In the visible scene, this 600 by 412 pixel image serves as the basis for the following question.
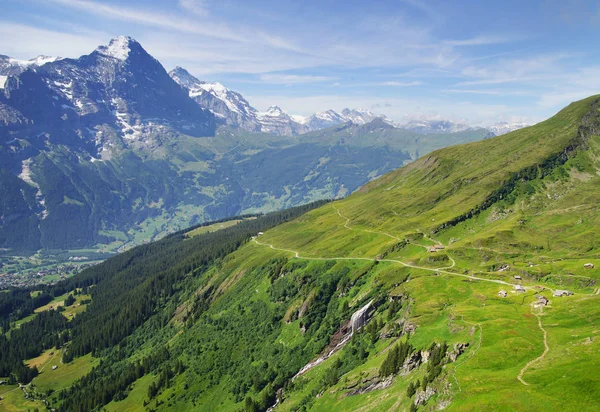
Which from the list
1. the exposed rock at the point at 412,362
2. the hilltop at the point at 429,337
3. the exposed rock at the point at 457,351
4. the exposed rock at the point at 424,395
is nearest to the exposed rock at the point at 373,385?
the hilltop at the point at 429,337

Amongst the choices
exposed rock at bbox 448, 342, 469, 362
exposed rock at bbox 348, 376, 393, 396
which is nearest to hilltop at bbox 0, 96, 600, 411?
exposed rock at bbox 448, 342, 469, 362

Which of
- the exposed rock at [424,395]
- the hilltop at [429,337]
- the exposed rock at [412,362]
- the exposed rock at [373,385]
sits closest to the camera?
the hilltop at [429,337]

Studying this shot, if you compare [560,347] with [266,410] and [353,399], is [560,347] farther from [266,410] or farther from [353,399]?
[266,410]

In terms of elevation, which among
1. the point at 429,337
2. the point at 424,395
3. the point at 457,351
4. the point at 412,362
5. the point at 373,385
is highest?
the point at 457,351

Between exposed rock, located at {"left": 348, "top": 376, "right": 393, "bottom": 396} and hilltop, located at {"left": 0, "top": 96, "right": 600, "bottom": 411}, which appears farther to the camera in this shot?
exposed rock, located at {"left": 348, "top": 376, "right": 393, "bottom": 396}

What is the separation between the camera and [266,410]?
136 metres

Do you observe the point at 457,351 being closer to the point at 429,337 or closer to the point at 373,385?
the point at 429,337

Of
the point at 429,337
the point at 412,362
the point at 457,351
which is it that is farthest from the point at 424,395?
the point at 429,337

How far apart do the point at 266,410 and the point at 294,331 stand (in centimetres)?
4205

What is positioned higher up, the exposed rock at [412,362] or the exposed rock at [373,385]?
the exposed rock at [412,362]

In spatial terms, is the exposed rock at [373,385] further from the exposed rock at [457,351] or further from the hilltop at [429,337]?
the exposed rock at [457,351]

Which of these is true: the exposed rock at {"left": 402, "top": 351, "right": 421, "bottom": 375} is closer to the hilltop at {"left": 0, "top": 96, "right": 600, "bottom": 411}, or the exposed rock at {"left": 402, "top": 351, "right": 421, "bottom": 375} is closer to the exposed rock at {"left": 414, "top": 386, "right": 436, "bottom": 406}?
the hilltop at {"left": 0, "top": 96, "right": 600, "bottom": 411}

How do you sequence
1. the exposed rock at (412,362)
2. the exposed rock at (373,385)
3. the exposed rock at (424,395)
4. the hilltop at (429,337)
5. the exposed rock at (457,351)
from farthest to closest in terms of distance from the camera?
the exposed rock at (373,385) → the exposed rock at (412,362) → the exposed rock at (457,351) → the exposed rock at (424,395) → the hilltop at (429,337)

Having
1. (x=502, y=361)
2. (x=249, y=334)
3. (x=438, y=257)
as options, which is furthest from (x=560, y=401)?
(x=249, y=334)
